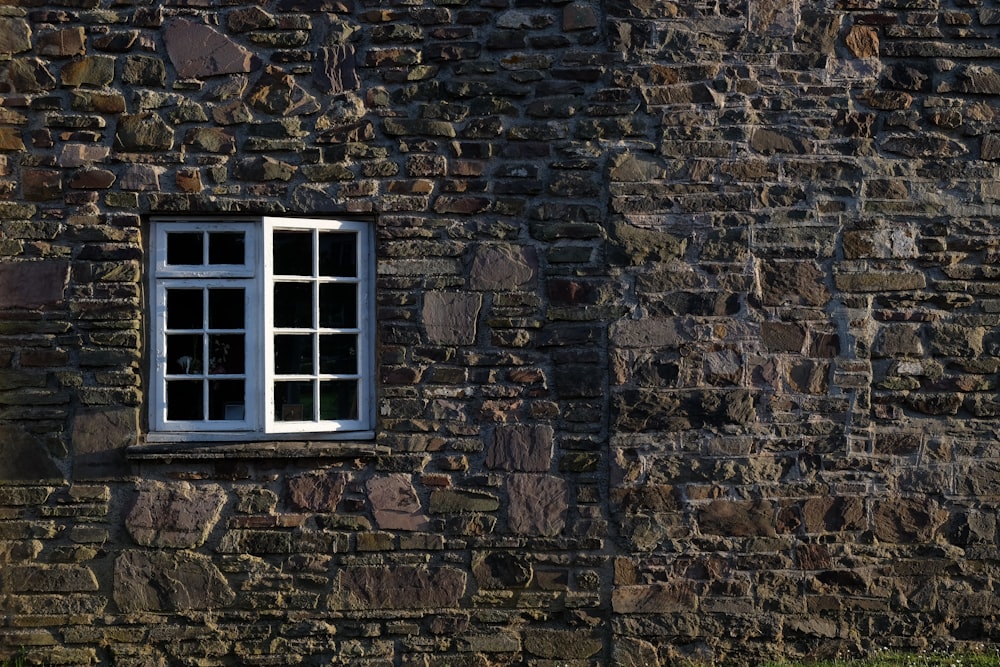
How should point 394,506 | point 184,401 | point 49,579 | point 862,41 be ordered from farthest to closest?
1. point 862,41
2. point 184,401
3. point 394,506
4. point 49,579

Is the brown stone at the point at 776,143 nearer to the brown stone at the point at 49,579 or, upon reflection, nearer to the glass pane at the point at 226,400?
the glass pane at the point at 226,400

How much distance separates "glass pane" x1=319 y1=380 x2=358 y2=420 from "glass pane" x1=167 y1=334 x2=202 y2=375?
2.24ft

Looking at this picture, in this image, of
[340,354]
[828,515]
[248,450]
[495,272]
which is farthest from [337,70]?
[828,515]

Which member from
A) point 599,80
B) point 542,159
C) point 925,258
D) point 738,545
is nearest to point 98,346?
point 542,159

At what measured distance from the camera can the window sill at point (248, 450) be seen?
515 cm

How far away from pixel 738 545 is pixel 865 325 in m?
1.38

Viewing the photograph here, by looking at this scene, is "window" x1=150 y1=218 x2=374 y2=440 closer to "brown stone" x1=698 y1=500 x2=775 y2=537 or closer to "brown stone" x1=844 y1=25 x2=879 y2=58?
"brown stone" x1=698 y1=500 x2=775 y2=537

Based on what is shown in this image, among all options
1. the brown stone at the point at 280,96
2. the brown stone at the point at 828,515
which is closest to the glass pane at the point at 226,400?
the brown stone at the point at 280,96

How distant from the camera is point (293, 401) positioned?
17.6 ft

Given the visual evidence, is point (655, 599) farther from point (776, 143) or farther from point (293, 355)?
point (776, 143)

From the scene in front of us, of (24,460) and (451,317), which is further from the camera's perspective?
(451,317)

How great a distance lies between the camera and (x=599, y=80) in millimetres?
5387

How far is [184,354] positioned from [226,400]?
0.34m

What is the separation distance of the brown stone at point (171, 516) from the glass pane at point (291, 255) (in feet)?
4.10
